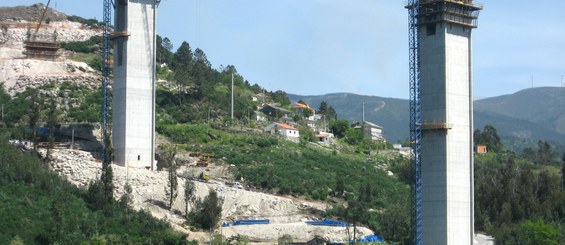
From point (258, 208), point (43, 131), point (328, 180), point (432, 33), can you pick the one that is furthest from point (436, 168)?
point (43, 131)

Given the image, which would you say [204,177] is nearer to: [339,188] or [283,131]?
[339,188]

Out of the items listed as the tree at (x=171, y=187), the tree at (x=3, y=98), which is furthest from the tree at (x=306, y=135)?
the tree at (x=171, y=187)

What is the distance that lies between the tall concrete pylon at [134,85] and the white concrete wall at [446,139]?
63.6 feet

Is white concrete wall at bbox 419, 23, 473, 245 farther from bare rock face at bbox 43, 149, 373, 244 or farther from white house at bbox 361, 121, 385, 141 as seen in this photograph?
white house at bbox 361, 121, 385, 141

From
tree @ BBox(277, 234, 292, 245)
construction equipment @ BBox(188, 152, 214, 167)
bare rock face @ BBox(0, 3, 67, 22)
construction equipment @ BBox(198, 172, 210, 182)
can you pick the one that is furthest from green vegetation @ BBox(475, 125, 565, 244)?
bare rock face @ BBox(0, 3, 67, 22)

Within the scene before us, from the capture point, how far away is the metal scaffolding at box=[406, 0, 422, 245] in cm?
6669

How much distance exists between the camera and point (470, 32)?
229ft

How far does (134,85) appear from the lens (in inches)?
2958

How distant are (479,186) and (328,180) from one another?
40.4ft

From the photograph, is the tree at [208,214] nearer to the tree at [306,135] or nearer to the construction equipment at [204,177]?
the construction equipment at [204,177]

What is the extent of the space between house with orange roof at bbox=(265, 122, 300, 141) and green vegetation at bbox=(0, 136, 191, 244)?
35.8 m

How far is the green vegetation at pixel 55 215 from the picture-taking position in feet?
196

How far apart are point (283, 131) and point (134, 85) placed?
29.9 metres

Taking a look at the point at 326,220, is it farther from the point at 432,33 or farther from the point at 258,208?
the point at 432,33
